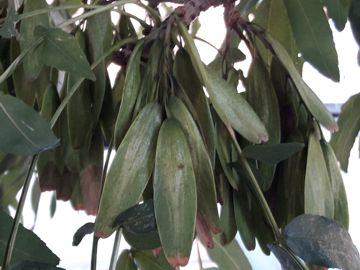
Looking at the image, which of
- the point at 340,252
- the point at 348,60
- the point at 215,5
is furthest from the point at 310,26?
the point at 348,60

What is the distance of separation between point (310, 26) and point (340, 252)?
0.65 feet

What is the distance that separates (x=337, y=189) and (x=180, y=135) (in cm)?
14

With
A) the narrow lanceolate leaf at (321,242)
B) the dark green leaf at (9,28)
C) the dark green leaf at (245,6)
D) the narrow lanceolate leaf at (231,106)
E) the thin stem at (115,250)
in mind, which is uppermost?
the dark green leaf at (9,28)

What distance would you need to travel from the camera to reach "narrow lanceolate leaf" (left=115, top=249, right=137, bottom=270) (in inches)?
17.7

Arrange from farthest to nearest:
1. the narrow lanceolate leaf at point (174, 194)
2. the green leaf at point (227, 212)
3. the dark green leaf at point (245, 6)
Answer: the dark green leaf at point (245, 6) → the green leaf at point (227, 212) → the narrow lanceolate leaf at point (174, 194)

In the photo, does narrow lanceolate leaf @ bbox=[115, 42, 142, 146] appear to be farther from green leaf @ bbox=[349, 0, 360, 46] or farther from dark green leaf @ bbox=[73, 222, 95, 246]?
green leaf @ bbox=[349, 0, 360, 46]

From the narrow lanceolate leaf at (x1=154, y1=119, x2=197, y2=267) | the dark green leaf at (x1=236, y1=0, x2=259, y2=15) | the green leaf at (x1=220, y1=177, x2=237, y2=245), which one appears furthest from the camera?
the dark green leaf at (x1=236, y1=0, x2=259, y2=15)

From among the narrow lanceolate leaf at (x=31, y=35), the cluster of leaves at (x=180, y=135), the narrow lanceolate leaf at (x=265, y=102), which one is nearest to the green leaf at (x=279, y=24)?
the cluster of leaves at (x=180, y=135)

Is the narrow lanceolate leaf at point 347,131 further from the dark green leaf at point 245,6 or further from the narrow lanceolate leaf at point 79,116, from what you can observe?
the narrow lanceolate leaf at point 79,116

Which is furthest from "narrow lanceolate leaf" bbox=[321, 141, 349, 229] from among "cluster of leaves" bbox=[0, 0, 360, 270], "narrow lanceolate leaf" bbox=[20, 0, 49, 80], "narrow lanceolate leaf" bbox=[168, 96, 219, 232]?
"narrow lanceolate leaf" bbox=[20, 0, 49, 80]

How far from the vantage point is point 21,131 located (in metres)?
0.35

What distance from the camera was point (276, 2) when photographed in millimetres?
567

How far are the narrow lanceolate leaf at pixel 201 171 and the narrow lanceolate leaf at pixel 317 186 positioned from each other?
0.07 metres

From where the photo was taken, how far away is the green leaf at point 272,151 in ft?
1.24
